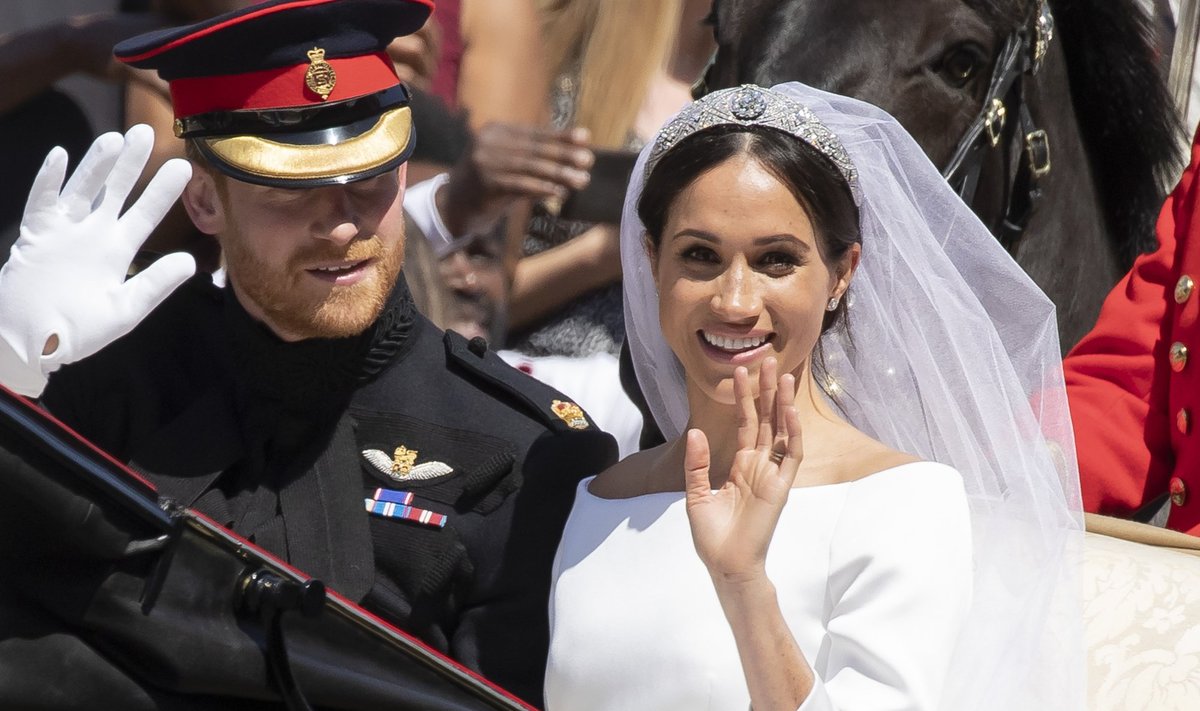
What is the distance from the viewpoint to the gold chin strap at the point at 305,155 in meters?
2.63

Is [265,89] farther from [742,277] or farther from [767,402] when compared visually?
[767,402]

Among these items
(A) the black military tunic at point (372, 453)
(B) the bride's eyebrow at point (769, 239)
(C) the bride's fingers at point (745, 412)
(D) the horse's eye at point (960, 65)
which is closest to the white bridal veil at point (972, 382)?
(B) the bride's eyebrow at point (769, 239)

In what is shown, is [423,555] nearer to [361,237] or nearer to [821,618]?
[361,237]

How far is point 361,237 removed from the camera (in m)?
2.67

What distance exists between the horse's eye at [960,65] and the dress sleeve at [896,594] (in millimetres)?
1295

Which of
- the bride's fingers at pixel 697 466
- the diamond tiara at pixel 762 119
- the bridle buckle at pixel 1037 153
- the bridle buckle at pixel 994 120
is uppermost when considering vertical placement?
the diamond tiara at pixel 762 119

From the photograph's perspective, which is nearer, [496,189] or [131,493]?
[131,493]

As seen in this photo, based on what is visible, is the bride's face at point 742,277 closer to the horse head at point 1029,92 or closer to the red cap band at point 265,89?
the red cap band at point 265,89

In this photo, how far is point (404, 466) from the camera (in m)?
2.81

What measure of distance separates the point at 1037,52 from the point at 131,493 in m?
2.15

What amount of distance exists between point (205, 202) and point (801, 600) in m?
1.13

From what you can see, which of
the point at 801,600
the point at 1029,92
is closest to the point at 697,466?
the point at 801,600

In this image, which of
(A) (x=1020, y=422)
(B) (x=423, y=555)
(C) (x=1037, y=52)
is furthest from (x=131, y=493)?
(C) (x=1037, y=52)

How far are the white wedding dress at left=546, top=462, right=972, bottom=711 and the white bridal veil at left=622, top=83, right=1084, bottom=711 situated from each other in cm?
19
